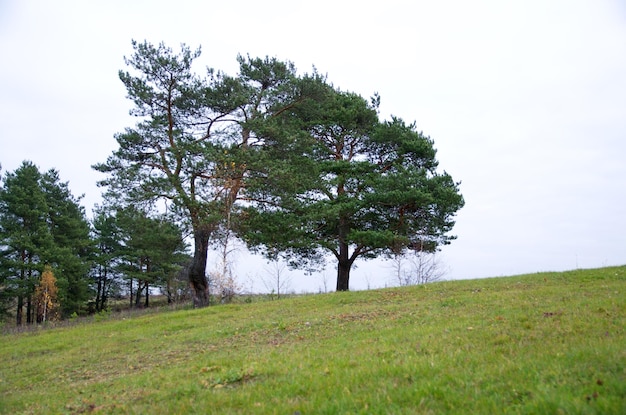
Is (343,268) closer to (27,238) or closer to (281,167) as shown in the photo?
(281,167)

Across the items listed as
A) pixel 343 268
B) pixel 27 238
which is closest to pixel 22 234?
pixel 27 238

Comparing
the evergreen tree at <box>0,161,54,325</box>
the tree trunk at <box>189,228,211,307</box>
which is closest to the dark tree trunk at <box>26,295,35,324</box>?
the evergreen tree at <box>0,161,54,325</box>

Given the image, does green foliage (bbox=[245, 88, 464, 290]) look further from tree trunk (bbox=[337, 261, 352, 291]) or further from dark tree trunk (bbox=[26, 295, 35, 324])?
dark tree trunk (bbox=[26, 295, 35, 324])

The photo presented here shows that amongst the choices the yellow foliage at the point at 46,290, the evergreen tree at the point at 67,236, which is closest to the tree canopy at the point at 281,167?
the yellow foliage at the point at 46,290

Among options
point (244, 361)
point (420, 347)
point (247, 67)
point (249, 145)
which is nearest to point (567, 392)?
point (420, 347)

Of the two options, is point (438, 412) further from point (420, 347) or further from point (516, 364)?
point (420, 347)

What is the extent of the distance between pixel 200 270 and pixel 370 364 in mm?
16197

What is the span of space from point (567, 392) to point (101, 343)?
1316 cm

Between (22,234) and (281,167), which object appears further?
(22,234)

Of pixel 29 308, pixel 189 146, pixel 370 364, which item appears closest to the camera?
pixel 370 364

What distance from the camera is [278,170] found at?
1908 centimetres

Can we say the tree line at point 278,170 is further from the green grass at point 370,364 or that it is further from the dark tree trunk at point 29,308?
the dark tree trunk at point 29,308

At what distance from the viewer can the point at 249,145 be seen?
2078 centimetres

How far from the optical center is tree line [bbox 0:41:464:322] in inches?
754
